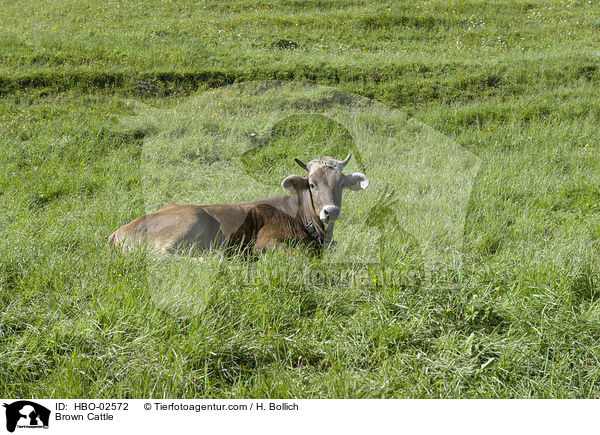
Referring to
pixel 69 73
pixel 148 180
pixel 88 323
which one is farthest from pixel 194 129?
pixel 69 73

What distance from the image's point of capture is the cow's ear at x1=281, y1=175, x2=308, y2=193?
422 centimetres

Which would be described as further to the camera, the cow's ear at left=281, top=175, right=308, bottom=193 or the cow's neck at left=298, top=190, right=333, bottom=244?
the cow's neck at left=298, top=190, right=333, bottom=244

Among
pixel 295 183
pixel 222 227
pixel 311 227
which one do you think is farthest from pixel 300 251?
pixel 222 227

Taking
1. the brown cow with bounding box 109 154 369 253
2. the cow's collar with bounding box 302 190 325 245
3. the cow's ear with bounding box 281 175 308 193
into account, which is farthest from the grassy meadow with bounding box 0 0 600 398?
the cow's ear with bounding box 281 175 308 193

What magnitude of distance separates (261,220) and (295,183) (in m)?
0.67

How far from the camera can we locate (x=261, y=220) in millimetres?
4703

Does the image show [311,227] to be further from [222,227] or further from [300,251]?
[222,227]
